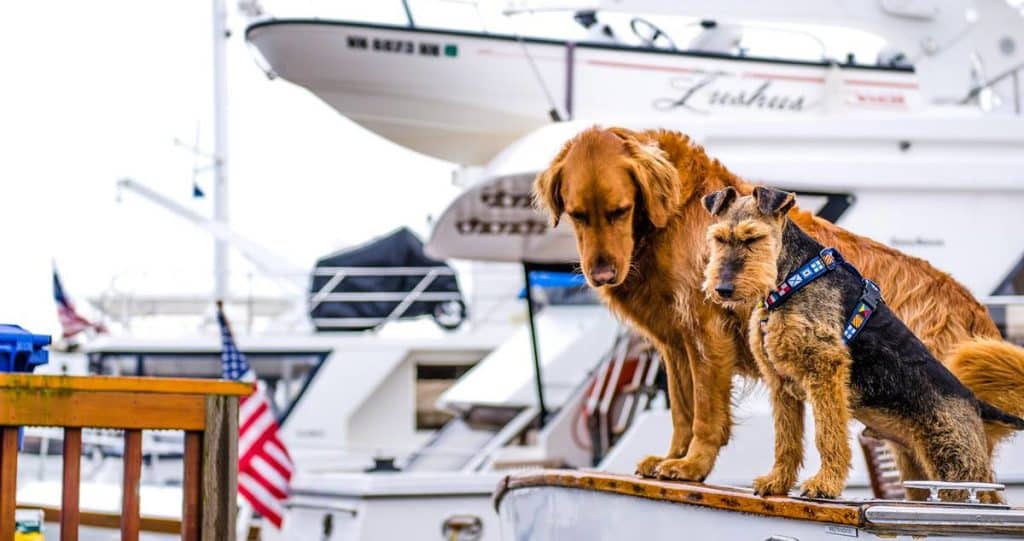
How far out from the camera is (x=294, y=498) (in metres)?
9.58

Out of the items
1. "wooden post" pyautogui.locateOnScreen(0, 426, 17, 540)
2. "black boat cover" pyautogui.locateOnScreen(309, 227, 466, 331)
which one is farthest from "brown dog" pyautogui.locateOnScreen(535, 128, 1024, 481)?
"black boat cover" pyautogui.locateOnScreen(309, 227, 466, 331)

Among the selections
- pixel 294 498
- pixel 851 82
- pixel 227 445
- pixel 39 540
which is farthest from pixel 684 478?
pixel 851 82

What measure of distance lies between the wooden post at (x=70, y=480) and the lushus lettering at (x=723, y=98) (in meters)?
7.62

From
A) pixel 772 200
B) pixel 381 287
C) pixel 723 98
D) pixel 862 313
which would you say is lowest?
pixel 862 313

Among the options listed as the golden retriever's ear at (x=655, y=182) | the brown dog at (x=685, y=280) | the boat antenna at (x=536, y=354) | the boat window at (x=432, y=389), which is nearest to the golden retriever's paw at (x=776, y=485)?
the brown dog at (x=685, y=280)

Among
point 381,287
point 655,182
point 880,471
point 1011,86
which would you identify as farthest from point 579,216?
point 381,287

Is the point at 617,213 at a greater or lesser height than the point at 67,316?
lesser

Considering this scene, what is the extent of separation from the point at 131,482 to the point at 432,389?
522 inches

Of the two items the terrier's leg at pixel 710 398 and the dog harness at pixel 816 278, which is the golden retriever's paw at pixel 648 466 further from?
the dog harness at pixel 816 278

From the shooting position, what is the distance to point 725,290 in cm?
319

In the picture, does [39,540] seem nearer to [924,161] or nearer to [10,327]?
[10,327]

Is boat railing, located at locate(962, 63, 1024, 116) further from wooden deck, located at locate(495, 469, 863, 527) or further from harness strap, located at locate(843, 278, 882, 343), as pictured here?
harness strap, located at locate(843, 278, 882, 343)

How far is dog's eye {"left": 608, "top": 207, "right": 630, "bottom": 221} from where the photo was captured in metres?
3.64

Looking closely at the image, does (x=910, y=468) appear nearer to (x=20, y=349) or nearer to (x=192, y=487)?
(x=192, y=487)
